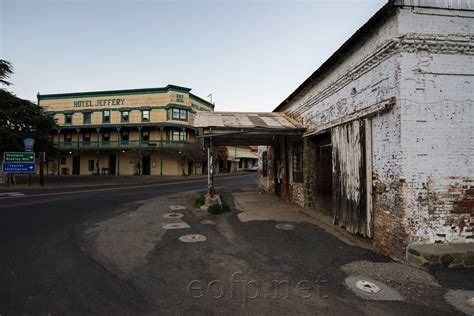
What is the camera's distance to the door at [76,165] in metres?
39.2

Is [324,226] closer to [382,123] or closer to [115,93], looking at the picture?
[382,123]

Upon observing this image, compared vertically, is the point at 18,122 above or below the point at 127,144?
above

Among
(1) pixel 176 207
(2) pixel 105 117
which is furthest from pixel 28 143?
(1) pixel 176 207

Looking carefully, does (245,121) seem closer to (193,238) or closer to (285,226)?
(285,226)

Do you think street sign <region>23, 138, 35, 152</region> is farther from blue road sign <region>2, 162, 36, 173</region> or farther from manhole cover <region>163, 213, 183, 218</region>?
manhole cover <region>163, 213, 183, 218</region>

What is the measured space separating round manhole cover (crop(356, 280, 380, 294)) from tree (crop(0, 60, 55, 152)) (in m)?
27.6

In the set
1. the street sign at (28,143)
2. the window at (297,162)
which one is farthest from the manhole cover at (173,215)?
the street sign at (28,143)

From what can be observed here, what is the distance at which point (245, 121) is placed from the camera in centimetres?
1111

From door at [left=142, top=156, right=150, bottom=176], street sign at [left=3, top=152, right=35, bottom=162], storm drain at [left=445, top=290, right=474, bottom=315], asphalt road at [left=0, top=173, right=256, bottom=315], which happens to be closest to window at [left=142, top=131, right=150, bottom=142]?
door at [left=142, top=156, right=150, bottom=176]

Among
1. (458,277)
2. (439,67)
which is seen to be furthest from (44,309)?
(439,67)

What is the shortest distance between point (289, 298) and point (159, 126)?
33838 mm

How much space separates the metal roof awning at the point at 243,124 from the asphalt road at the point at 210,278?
4.10 meters

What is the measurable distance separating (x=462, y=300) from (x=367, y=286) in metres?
1.19

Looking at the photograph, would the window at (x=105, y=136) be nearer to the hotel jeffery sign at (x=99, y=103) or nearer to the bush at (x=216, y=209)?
the hotel jeffery sign at (x=99, y=103)
